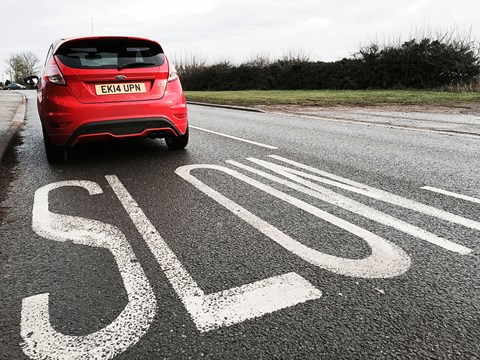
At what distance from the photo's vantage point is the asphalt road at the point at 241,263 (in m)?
1.84


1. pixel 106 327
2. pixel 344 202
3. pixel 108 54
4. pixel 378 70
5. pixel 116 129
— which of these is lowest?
pixel 106 327

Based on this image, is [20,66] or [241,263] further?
[20,66]

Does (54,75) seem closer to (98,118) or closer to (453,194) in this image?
(98,118)

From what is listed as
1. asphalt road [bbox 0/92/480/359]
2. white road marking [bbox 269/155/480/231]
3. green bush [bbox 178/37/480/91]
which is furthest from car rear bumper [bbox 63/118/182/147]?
green bush [bbox 178/37/480/91]

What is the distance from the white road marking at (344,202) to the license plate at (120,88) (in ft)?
5.27

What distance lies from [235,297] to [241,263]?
41 centimetres

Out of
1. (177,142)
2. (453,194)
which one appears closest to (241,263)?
(453,194)

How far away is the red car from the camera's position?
510 centimetres

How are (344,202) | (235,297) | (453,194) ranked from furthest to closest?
(453,194), (344,202), (235,297)

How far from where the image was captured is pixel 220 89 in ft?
128

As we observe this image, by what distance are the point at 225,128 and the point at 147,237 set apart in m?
6.57

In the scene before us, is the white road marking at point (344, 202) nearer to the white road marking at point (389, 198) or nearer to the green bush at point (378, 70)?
the white road marking at point (389, 198)

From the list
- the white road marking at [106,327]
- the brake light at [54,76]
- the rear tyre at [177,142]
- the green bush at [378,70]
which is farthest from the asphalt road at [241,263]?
the green bush at [378,70]

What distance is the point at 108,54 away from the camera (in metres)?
5.42
